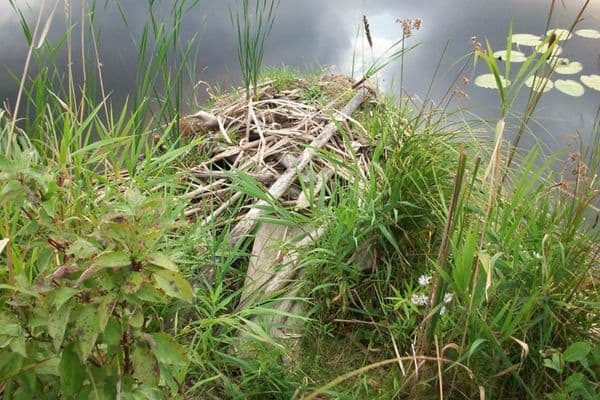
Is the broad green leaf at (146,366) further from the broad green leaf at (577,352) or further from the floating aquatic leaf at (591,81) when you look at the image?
the floating aquatic leaf at (591,81)

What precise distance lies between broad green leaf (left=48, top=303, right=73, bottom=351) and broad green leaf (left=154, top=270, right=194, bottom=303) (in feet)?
0.69

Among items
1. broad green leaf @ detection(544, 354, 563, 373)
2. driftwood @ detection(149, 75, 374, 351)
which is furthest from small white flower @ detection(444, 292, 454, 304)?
driftwood @ detection(149, 75, 374, 351)

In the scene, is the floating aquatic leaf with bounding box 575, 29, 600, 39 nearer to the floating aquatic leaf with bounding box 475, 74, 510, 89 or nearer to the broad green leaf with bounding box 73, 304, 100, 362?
the floating aquatic leaf with bounding box 475, 74, 510, 89

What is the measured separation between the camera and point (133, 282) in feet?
4.50

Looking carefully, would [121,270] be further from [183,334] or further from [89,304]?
[183,334]

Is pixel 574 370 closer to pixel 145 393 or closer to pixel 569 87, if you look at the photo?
pixel 569 87

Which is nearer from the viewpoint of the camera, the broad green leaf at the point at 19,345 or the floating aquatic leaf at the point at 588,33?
the broad green leaf at the point at 19,345

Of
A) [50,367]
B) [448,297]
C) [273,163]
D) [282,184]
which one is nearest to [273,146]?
[273,163]

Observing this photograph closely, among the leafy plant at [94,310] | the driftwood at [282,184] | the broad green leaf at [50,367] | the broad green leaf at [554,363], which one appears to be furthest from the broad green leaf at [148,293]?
the broad green leaf at [554,363]

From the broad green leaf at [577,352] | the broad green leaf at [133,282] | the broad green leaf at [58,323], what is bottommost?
the broad green leaf at [577,352]

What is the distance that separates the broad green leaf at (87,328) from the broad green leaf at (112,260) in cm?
11

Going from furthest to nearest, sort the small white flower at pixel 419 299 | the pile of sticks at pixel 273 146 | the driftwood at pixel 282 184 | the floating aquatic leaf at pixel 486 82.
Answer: the pile of sticks at pixel 273 146 → the driftwood at pixel 282 184 → the floating aquatic leaf at pixel 486 82 → the small white flower at pixel 419 299

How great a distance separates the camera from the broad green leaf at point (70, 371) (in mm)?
1390

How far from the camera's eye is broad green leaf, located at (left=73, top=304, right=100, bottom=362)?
1346 millimetres
